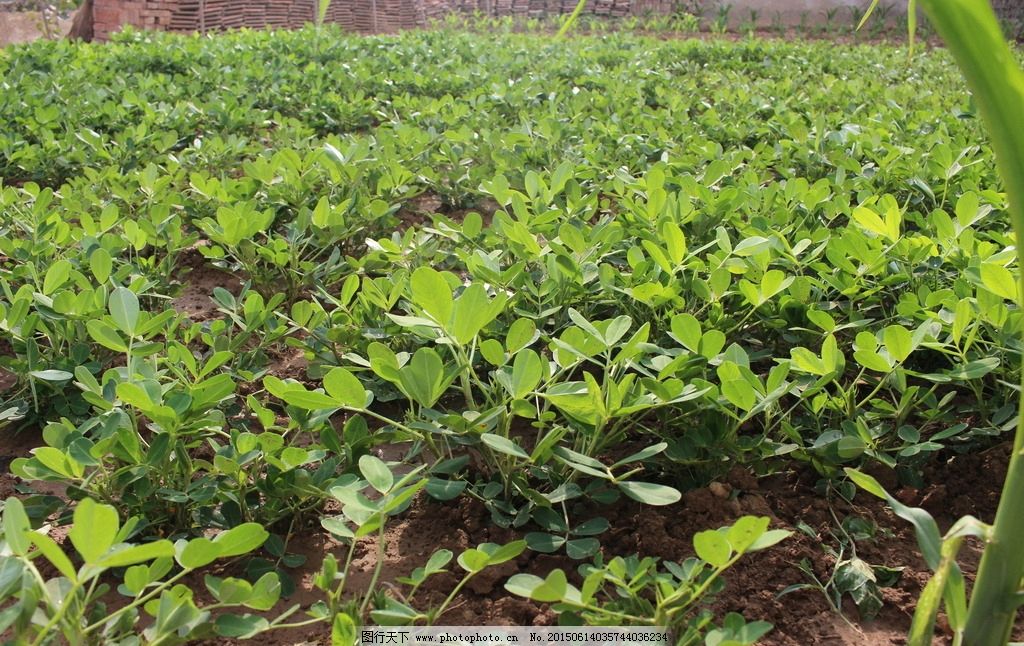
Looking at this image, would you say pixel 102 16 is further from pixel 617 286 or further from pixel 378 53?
pixel 617 286

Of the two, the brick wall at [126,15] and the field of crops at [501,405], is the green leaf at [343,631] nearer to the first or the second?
the field of crops at [501,405]

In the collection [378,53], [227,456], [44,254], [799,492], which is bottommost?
[799,492]

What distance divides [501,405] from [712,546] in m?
0.39

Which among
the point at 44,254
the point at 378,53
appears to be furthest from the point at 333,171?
the point at 378,53

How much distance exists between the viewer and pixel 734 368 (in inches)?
50.1

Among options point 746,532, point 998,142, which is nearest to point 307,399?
point 746,532

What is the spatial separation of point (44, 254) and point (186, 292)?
1.19 ft

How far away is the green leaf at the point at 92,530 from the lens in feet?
2.75

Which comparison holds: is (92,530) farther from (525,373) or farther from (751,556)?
(751,556)

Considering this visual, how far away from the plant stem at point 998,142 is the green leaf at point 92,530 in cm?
88

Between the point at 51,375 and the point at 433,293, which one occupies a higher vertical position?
the point at 433,293

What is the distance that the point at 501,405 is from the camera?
4.05 feet

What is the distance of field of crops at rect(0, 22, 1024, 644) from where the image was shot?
3.48 ft

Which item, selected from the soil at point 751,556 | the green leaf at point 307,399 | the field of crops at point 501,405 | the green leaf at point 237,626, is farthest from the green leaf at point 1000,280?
the green leaf at point 237,626
